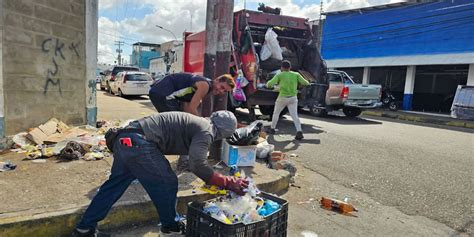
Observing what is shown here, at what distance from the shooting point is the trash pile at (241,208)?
2.52 metres

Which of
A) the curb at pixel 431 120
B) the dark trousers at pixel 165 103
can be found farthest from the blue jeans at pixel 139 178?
the curb at pixel 431 120

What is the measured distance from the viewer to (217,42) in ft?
14.8

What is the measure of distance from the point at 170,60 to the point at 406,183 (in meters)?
12.4

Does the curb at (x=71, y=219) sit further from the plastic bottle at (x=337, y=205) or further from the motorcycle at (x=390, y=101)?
the motorcycle at (x=390, y=101)

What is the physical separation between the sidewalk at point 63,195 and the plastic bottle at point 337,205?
23.0 inches

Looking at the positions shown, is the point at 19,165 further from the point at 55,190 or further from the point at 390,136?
the point at 390,136

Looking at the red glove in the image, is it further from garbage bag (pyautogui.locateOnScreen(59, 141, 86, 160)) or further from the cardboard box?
garbage bag (pyautogui.locateOnScreen(59, 141, 86, 160))

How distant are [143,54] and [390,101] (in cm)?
5581

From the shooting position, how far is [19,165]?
4.15 metres

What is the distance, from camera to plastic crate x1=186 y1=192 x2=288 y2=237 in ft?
7.68

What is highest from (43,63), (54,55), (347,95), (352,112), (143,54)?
(143,54)

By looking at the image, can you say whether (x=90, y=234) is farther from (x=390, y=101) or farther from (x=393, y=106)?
(x=390, y=101)

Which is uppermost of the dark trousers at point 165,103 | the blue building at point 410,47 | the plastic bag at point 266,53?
the blue building at point 410,47

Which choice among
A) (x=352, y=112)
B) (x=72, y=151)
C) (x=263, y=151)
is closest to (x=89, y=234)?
(x=72, y=151)
